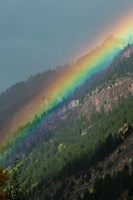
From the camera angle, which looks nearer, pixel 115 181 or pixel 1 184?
pixel 1 184

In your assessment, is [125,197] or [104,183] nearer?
[125,197]

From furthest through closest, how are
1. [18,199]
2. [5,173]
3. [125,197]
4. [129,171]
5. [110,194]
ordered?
[129,171] → [110,194] → [125,197] → [18,199] → [5,173]

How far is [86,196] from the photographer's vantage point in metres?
189

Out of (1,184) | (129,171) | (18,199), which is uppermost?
(1,184)

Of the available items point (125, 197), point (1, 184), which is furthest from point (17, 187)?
point (125, 197)

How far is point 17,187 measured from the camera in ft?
121

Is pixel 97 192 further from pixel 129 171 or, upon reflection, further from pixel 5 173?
pixel 5 173

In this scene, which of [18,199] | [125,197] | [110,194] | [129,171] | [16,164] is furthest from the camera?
[129,171]

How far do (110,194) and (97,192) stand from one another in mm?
6807

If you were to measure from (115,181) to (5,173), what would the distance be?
157 meters

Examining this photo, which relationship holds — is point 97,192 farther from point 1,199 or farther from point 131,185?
point 1,199

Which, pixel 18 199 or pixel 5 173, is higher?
pixel 5 173

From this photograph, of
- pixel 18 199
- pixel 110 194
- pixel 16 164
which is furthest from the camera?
pixel 110 194

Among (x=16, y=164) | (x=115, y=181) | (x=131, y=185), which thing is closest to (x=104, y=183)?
(x=115, y=181)
